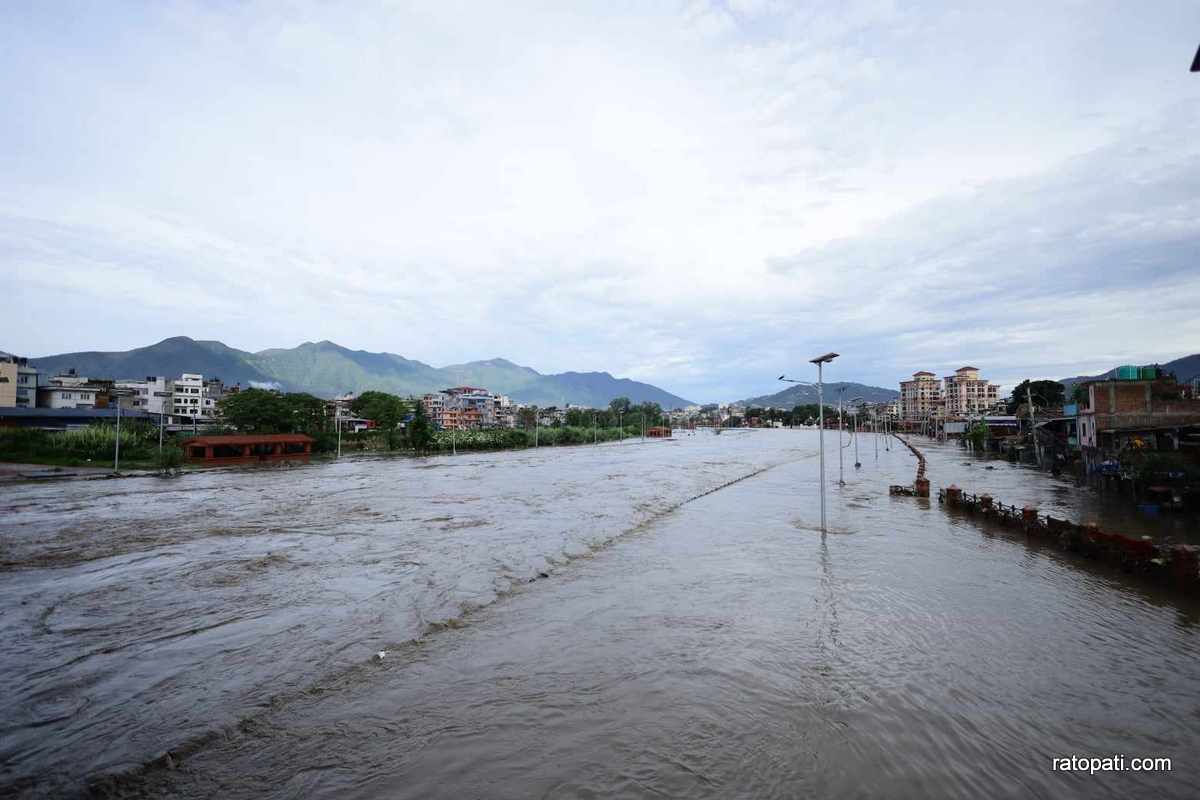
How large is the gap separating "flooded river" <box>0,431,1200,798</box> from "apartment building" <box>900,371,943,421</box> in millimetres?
177509

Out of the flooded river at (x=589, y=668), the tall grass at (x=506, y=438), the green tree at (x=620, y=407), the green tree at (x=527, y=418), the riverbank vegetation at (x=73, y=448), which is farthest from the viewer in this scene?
the green tree at (x=620, y=407)

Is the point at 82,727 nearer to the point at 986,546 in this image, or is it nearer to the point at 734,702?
the point at 734,702

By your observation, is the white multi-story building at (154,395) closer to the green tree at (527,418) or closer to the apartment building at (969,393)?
the green tree at (527,418)

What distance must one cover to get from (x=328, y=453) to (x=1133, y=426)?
6882 centimetres

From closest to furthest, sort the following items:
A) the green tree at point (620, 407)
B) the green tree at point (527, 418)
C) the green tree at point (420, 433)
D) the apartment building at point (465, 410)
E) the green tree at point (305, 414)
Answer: the green tree at point (305, 414) → the green tree at point (420, 433) → the apartment building at point (465, 410) → the green tree at point (527, 418) → the green tree at point (620, 407)

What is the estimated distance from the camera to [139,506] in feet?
88.8

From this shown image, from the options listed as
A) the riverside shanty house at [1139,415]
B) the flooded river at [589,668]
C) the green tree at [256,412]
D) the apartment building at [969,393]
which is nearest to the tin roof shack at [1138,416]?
the riverside shanty house at [1139,415]

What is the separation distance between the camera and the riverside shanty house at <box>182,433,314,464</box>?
170 feet

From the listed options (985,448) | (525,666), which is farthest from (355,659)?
(985,448)

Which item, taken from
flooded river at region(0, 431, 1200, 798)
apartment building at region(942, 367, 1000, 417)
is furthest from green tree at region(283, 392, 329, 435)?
apartment building at region(942, 367, 1000, 417)

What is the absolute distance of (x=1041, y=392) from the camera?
8694cm

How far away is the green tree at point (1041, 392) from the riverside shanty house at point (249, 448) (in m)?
99.0

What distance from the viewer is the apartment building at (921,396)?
172125 mm

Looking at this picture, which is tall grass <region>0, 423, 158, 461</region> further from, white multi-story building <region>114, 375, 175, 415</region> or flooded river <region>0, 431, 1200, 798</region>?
white multi-story building <region>114, 375, 175, 415</region>
